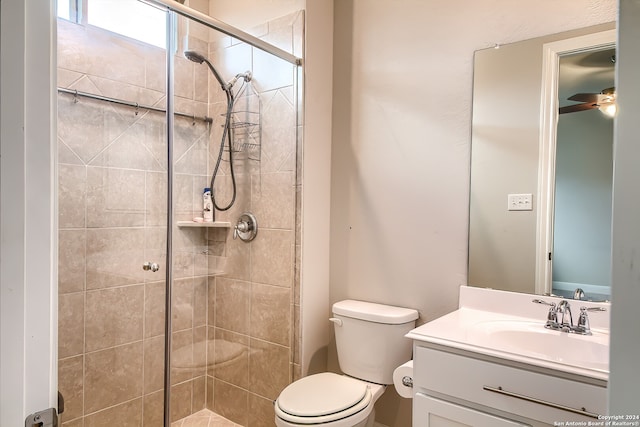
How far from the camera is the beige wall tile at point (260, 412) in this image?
2125 millimetres

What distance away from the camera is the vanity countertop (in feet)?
3.89

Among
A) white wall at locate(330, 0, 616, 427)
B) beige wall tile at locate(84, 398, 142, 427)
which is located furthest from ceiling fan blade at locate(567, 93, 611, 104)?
beige wall tile at locate(84, 398, 142, 427)

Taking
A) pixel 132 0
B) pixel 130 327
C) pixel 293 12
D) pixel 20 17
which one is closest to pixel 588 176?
pixel 293 12

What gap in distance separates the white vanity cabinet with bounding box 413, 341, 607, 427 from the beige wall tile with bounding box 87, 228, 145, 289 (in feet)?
4.52

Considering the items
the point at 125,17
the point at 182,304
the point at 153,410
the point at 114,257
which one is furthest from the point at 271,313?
the point at 125,17

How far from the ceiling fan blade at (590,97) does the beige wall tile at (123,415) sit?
238cm

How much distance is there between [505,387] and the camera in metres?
1.23

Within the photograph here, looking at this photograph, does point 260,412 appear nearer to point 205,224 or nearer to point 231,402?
point 231,402

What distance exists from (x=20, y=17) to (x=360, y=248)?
1.74 meters

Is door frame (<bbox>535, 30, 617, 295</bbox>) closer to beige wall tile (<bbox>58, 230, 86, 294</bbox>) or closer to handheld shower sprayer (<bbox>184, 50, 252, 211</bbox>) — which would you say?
handheld shower sprayer (<bbox>184, 50, 252, 211</bbox>)

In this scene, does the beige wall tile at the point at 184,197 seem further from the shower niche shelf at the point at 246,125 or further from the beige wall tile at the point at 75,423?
the beige wall tile at the point at 75,423

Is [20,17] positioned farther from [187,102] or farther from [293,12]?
[293,12]

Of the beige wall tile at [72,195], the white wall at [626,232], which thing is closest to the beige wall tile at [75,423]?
the beige wall tile at [72,195]

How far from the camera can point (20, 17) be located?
1.86 ft
